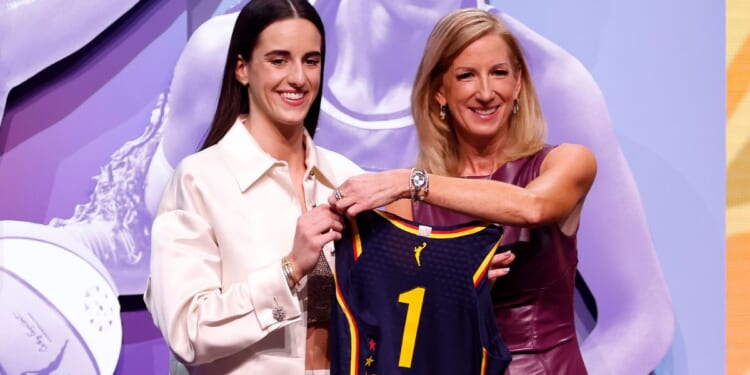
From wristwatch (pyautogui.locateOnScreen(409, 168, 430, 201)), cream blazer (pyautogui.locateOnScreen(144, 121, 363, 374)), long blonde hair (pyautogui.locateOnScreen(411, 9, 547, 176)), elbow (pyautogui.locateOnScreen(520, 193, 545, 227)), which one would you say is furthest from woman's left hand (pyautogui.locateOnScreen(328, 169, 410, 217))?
long blonde hair (pyautogui.locateOnScreen(411, 9, 547, 176))

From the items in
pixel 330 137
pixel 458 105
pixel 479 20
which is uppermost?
pixel 479 20

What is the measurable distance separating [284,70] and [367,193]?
1.16 ft

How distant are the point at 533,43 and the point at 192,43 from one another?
108 cm

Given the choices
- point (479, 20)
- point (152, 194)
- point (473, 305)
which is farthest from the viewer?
point (152, 194)

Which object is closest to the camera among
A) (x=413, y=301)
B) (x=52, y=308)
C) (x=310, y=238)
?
(x=310, y=238)

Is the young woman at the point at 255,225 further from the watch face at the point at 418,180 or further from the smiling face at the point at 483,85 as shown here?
the smiling face at the point at 483,85

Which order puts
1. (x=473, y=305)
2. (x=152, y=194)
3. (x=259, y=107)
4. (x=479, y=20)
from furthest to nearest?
(x=152, y=194), (x=479, y=20), (x=259, y=107), (x=473, y=305)

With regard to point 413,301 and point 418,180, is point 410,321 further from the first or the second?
point 418,180

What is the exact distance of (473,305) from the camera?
71.4 inches

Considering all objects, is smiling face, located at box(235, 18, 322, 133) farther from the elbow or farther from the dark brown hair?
the elbow

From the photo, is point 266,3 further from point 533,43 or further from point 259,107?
point 533,43

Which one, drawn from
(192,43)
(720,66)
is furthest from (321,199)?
(720,66)

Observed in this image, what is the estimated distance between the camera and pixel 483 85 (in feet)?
6.89

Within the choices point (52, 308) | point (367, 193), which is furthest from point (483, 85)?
point (52, 308)
